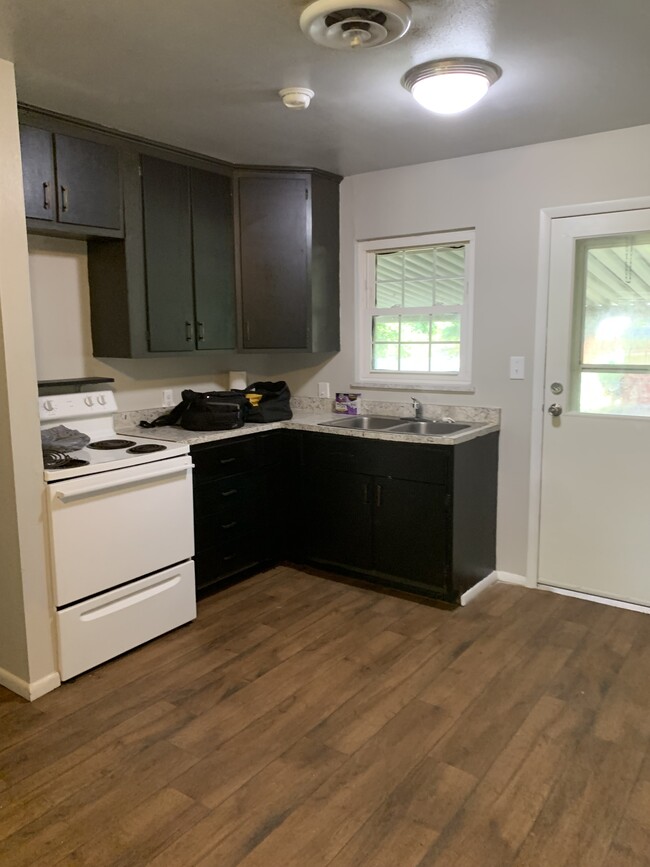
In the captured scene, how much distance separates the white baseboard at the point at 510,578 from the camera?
11.6 ft

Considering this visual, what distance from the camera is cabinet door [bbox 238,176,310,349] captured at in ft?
12.1

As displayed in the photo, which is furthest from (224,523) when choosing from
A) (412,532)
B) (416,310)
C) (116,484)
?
(416,310)

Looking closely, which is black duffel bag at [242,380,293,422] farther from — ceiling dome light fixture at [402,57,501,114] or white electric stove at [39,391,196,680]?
ceiling dome light fixture at [402,57,501,114]

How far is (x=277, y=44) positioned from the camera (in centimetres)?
209

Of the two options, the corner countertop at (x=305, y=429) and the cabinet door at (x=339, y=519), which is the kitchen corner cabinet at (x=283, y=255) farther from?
the cabinet door at (x=339, y=519)

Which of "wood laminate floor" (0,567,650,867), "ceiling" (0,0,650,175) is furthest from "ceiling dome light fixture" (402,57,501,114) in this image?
"wood laminate floor" (0,567,650,867)

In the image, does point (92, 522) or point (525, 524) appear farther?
point (525, 524)

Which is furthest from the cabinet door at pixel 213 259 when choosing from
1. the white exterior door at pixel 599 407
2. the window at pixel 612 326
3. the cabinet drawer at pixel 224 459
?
the window at pixel 612 326

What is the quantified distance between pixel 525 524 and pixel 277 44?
2578 mm

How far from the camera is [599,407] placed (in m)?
3.23

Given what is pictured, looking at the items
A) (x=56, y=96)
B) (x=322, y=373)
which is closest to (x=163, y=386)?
(x=322, y=373)

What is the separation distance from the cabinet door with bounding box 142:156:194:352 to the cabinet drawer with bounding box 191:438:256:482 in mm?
602

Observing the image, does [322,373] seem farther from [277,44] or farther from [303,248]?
[277,44]

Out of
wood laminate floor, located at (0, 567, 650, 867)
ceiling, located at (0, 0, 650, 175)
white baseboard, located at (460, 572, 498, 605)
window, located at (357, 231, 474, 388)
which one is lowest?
wood laminate floor, located at (0, 567, 650, 867)
